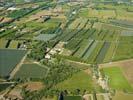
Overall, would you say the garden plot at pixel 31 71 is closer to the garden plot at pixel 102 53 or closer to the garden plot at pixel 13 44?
the garden plot at pixel 102 53

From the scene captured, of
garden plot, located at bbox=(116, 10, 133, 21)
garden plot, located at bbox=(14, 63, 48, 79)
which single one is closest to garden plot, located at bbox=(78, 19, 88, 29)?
garden plot, located at bbox=(116, 10, 133, 21)

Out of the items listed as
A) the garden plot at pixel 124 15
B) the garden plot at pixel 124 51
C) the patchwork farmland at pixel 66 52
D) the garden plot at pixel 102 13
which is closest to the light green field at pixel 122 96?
the patchwork farmland at pixel 66 52

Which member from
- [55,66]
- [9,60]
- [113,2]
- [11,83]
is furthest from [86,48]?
[113,2]

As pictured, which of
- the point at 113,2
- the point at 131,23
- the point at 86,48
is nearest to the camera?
the point at 86,48

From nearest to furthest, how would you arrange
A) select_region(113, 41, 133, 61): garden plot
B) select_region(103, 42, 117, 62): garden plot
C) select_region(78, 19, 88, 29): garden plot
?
select_region(103, 42, 117, 62): garden plot < select_region(113, 41, 133, 61): garden plot < select_region(78, 19, 88, 29): garden plot

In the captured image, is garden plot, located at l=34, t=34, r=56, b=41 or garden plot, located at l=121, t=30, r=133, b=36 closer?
garden plot, located at l=34, t=34, r=56, b=41

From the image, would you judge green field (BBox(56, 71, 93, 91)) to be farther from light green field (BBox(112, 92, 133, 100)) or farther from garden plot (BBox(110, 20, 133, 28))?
garden plot (BBox(110, 20, 133, 28))

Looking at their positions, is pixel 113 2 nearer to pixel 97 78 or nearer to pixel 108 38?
pixel 108 38

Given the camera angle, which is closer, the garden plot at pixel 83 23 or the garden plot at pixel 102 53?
the garden plot at pixel 102 53
